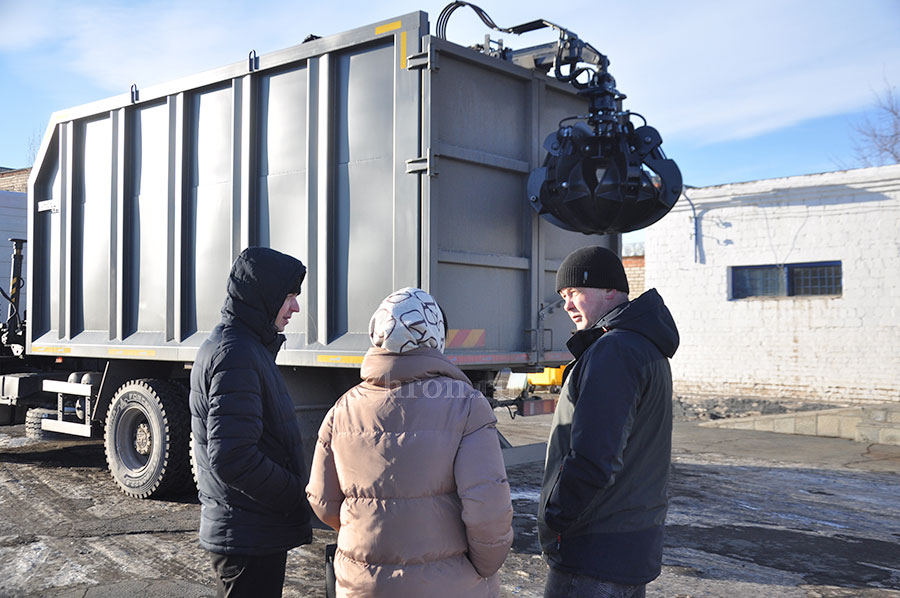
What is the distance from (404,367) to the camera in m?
2.33

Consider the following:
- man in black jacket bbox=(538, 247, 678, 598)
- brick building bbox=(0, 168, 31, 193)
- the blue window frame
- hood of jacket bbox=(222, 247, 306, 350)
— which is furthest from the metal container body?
brick building bbox=(0, 168, 31, 193)

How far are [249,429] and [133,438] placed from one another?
5052 mm

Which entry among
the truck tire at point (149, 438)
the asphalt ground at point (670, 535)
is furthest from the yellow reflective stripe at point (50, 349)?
the asphalt ground at point (670, 535)

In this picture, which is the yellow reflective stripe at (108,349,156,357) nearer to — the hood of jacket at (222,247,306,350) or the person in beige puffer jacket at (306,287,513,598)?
the hood of jacket at (222,247,306,350)

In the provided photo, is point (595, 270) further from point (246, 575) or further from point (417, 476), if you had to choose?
point (246, 575)

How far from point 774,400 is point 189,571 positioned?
36.0 ft

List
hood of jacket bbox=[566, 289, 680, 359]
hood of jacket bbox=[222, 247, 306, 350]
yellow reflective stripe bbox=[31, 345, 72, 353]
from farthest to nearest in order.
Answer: yellow reflective stripe bbox=[31, 345, 72, 353] < hood of jacket bbox=[222, 247, 306, 350] < hood of jacket bbox=[566, 289, 680, 359]

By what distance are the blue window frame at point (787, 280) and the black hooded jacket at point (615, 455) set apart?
11.6 meters

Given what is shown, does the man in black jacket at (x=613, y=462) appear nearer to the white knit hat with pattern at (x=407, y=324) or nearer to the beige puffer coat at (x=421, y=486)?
the beige puffer coat at (x=421, y=486)

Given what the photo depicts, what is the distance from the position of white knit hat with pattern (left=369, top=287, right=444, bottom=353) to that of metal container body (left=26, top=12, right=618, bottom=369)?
2.91 meters

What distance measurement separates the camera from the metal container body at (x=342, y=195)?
549 centimetres

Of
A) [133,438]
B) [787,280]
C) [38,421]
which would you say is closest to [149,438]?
[133,438]

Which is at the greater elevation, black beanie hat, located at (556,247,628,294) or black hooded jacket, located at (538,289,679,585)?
black beanie hat, located at (556,247,628,294)

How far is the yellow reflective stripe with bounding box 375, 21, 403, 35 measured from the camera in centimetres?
549
